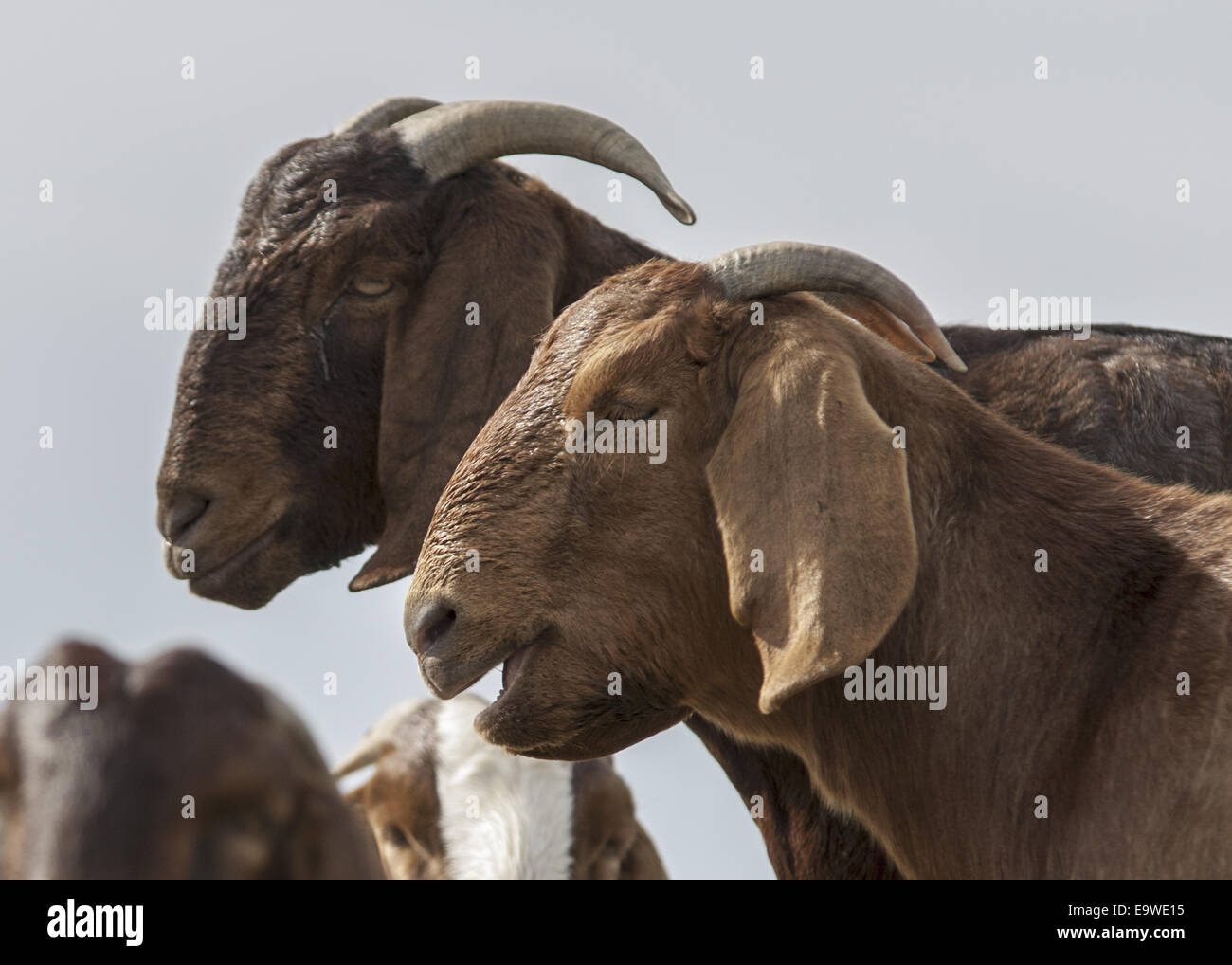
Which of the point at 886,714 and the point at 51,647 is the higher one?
the point at 51,647

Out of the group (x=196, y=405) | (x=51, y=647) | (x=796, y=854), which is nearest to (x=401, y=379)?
(x=196, y=405)

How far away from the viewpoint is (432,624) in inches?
190

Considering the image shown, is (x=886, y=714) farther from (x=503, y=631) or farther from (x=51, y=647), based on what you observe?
(x=51, y=647)

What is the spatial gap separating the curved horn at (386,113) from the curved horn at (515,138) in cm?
53

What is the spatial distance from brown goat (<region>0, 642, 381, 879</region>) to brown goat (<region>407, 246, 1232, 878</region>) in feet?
8.28

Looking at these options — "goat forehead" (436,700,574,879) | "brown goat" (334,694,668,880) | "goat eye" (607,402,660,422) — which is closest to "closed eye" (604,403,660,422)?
"goat eye" (607,402,660,422)

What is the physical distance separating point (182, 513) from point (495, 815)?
337 cm

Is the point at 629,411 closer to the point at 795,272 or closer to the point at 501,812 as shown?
the point at 795,272

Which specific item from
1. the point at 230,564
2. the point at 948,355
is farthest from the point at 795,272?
the point at 230,564

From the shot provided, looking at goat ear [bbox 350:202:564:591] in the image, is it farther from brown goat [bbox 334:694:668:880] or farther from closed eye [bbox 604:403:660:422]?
brown goat [bbox 334:694:668:880]

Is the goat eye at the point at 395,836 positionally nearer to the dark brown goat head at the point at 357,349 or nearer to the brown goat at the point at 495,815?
the brown goat at the point at 495,815

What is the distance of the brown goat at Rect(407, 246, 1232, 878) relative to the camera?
4.40 metres

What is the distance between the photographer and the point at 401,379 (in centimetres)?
718
